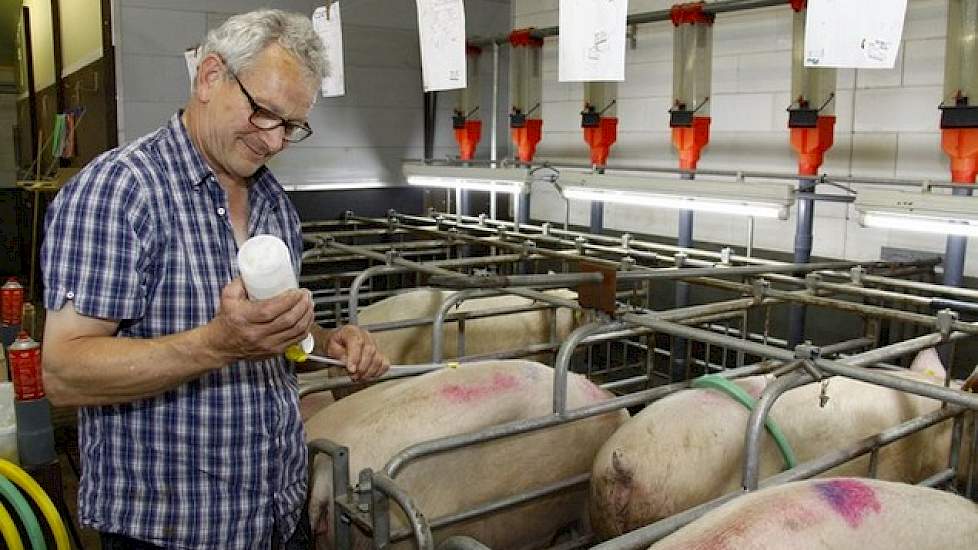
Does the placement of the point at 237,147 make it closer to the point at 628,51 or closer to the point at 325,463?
the point at 325,463

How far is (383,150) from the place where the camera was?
18.7ft

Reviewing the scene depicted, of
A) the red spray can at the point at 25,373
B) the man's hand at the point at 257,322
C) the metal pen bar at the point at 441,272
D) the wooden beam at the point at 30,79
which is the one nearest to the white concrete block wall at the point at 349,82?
the metal pen bar at the point at 441,272

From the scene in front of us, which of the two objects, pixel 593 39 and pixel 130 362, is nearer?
pixel 130 362

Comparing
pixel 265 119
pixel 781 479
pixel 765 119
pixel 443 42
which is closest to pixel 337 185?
pixel 443 42

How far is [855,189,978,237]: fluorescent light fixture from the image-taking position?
2.32 m

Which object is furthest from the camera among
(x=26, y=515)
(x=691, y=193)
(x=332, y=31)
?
(x=332, y=31)

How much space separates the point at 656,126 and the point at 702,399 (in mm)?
3079

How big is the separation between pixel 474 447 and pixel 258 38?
1.10 m

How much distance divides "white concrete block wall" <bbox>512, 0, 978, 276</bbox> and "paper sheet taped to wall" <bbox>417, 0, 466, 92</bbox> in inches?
71.3

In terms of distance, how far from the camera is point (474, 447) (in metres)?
1.97

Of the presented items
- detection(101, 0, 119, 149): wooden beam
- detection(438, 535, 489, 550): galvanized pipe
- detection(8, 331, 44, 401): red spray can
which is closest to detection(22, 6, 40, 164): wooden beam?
detection(101, 0, 119, 149): wooden beam

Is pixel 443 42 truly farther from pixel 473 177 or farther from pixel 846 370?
pixel 846 370

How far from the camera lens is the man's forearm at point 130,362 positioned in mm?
1132

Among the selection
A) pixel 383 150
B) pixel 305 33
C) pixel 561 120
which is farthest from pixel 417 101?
pixel 305 33
